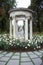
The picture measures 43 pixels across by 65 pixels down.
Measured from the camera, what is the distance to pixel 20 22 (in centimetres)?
1069

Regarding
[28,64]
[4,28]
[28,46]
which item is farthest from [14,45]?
[4,28]

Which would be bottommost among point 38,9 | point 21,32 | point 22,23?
point 21,32

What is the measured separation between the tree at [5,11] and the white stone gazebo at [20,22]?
12373mm

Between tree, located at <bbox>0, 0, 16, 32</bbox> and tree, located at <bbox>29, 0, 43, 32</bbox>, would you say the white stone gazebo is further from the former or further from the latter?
tree, located at <bbox>29, 0, 43, 32</bbox>

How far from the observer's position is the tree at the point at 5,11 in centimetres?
2320

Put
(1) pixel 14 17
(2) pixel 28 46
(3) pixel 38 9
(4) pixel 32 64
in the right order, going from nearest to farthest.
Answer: (4) pixel 32 64, (2) pixel 28 46, (1) pixel 14 17, (3) pixel 38 9

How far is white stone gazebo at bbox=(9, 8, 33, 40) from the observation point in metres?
9.49

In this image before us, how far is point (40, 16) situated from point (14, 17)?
15143mm

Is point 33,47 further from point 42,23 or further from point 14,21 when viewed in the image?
point 42,23

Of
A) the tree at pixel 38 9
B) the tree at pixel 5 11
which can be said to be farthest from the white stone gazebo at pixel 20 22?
the tree at pixel 38 9

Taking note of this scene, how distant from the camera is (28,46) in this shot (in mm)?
8766

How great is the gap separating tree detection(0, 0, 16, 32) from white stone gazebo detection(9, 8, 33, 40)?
40.6ft

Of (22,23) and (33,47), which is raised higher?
(22,23)

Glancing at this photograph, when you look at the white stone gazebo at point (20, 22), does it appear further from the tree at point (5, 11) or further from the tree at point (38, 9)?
the tree at point (38, 9)
